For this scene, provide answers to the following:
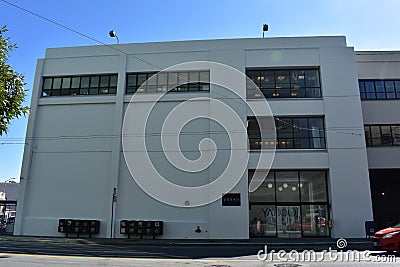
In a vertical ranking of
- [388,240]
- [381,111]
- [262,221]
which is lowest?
[388,240]

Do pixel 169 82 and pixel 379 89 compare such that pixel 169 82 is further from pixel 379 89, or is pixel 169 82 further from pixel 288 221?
pixel 379 89

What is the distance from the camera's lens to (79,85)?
23.1m

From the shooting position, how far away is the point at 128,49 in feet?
74.9

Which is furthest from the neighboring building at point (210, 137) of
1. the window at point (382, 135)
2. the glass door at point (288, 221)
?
the window at point (382, 135)

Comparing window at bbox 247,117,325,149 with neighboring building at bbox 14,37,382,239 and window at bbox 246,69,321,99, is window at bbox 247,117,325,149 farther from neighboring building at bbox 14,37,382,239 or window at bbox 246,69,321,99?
window at bbox 246,69,321,99

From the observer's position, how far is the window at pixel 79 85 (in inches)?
896

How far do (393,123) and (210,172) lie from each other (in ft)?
41.7

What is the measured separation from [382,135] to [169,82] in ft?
48.5

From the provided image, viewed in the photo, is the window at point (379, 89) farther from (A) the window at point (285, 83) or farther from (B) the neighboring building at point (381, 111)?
(A) the window at point (285, 83)

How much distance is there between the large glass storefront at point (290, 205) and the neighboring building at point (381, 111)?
4384 mm

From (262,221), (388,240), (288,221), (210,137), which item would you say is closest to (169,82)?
(210,137)

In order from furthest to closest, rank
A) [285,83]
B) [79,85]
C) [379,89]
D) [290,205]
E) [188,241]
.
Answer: [79,85] < [379,89] < [285,83] < [290,205] < [188,241]

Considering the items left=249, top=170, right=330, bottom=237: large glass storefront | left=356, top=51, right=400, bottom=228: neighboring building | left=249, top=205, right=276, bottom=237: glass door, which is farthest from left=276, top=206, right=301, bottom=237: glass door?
left=356, top=51, right=400, bottom=228: neighboring building

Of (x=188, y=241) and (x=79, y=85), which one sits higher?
(x=79, y=85)
